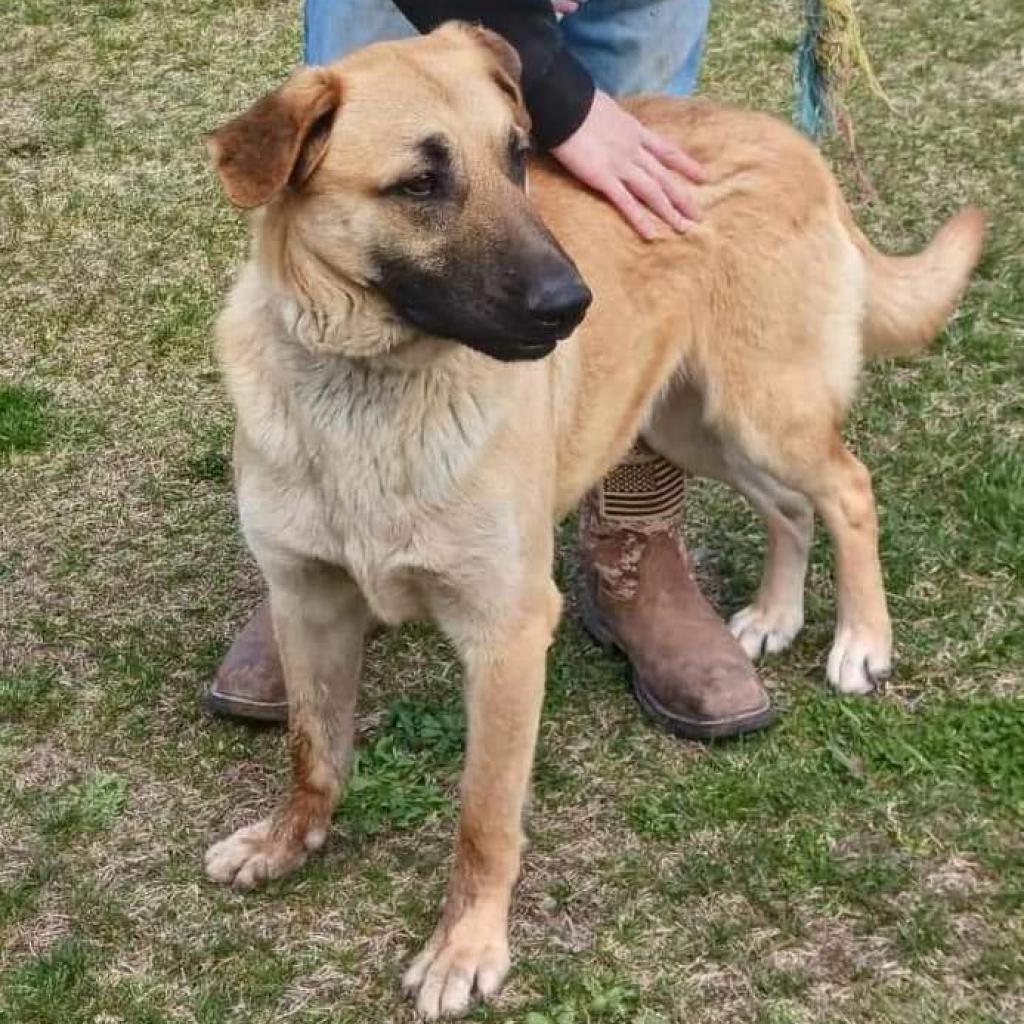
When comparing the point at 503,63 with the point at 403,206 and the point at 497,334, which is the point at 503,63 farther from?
the point at 497,334

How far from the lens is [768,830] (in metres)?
3.38

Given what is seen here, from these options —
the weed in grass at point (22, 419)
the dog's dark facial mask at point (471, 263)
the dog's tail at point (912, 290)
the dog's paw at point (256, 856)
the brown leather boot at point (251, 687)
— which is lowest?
the weed in grass at point (22, 419)

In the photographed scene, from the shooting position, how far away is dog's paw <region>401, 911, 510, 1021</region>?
3.00m

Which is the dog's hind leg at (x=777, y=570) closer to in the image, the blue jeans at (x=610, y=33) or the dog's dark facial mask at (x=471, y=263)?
the blue jeans at (x=610, y=33)

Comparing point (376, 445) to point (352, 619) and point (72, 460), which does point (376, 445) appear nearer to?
point (352, 619)

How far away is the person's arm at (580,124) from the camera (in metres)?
3.20

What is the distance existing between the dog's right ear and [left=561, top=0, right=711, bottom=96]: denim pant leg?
1.24 m

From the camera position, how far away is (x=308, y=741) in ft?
10.9

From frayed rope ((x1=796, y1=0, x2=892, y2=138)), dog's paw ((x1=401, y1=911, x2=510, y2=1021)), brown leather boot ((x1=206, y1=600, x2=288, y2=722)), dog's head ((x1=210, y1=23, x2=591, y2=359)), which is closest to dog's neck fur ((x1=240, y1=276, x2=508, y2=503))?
dog's head ((x1=210, y1=23, x2=591, y2=359))

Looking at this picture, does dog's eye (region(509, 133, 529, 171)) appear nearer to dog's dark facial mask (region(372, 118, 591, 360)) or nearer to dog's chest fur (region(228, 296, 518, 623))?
dog's dark facial mask (region(372, 118, 591, 360))

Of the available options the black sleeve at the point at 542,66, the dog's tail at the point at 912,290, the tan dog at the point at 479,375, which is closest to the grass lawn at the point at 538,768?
the tan dog at the point at 479,375

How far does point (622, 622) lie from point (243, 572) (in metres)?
1.12

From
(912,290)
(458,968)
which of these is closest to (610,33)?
(912,290)

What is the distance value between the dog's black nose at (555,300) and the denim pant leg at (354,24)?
1234 mm
